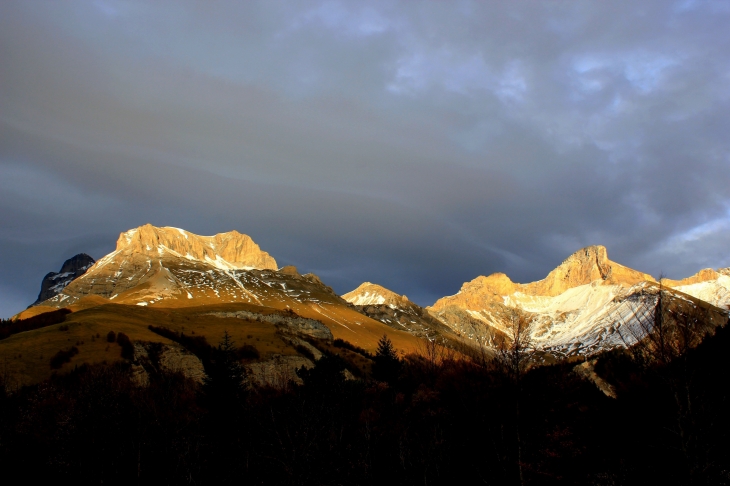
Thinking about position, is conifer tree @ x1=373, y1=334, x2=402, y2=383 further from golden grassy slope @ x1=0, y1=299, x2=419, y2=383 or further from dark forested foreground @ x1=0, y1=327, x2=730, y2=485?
dark forested foreground @ x1=0, y1=327, x2=730, y2=485

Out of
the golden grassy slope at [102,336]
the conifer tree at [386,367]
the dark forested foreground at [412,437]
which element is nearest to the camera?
the dark forested foreground at [412,437]

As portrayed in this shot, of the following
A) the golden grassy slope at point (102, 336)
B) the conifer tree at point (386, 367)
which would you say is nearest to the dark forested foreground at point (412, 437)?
the golden grassy slope at point (102, 336)

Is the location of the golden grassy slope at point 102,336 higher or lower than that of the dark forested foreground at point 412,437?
higher

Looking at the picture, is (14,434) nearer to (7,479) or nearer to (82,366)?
(7,479)

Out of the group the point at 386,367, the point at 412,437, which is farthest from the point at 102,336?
the point at 386,367

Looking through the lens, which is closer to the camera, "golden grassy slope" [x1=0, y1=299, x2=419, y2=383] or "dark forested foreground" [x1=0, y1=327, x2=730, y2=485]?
"dark forested foreground" [x1=0, y1=327, x2=730, y2=485]

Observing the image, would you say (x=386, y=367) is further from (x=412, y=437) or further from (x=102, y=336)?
(x=102, y=336)

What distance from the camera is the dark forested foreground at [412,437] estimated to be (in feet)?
86.4

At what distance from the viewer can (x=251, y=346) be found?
78562mm

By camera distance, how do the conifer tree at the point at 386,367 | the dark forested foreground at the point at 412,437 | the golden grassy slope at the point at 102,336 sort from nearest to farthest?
1. the dark forested foreground at the point at 412,437
2. the golden grassy slope at the point at 102,336
3. the conifer tree at the point at 386,367

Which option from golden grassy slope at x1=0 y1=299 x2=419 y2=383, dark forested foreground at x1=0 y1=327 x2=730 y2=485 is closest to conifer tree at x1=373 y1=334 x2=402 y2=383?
golden grassy slope at x1=0 y1=299 x2=419 y2=383

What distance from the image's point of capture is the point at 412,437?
1516 inches

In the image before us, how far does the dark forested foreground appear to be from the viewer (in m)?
26.3

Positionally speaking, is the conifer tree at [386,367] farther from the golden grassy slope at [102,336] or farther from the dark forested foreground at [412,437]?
the dark forested foreground at [412,437]
